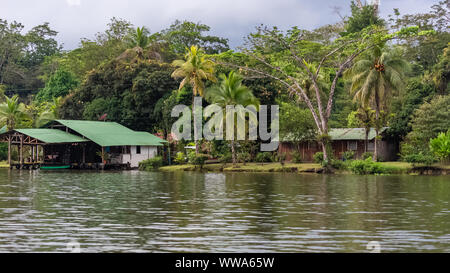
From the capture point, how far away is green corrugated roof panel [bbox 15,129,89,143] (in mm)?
54188

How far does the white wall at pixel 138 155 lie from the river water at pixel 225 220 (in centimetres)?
2764

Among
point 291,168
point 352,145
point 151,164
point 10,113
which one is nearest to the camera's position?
point 291,168

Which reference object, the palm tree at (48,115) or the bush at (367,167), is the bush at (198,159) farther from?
the palm tree at (48,115)

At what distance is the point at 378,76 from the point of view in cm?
5038

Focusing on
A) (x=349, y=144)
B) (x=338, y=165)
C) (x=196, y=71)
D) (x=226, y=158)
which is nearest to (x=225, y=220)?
(x=338, y=165)

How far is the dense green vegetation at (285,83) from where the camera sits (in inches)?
1946

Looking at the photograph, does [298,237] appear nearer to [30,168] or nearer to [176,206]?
[176,206]

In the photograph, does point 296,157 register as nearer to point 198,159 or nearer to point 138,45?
point 198,159

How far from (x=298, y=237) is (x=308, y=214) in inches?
193

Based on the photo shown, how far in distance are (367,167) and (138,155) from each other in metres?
23.1

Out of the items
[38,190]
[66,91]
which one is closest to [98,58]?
[66,91]

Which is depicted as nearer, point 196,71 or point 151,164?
point 196,71

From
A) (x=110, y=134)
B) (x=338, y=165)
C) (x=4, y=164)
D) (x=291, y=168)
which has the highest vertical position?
(x=110, y=134)

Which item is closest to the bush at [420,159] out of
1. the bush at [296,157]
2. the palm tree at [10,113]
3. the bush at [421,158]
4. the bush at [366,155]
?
the bush at [421,158]
